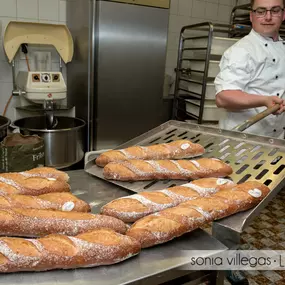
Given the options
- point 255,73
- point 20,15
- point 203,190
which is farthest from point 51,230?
point 20,15

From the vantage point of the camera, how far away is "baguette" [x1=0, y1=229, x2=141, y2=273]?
710 mm

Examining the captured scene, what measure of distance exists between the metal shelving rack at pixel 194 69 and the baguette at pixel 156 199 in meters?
1.95

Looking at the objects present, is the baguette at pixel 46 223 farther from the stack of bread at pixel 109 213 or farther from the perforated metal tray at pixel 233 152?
the perforated metal tray at pixel 233 152

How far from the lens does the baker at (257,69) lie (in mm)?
1826

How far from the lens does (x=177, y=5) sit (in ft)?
11.3

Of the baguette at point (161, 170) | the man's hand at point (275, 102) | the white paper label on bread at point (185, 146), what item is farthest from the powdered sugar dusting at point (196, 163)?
the man's hand at point (275, 102)

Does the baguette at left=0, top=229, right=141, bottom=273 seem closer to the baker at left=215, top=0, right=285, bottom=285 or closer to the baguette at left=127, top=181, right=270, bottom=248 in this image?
the baguette at left=127, top=181, right=270, bottom=248

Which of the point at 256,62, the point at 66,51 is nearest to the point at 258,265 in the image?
the point at 256,62

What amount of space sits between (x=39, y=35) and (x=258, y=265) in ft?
7.68

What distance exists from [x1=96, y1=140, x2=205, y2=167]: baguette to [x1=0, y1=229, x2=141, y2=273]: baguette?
508 millimetres

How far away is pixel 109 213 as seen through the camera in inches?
36.3

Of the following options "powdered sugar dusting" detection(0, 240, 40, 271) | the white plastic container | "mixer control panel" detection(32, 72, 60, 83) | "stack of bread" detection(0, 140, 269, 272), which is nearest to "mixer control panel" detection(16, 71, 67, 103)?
"mixer control panel" detection(32, 72, 60, 83)

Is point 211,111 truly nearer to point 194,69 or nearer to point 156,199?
point 194,69

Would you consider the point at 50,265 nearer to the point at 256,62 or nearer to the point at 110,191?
the point at 110,191
